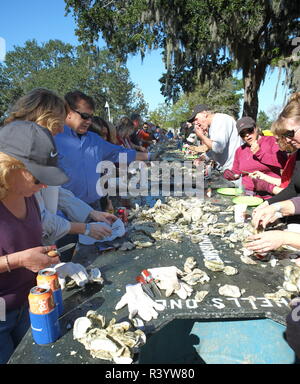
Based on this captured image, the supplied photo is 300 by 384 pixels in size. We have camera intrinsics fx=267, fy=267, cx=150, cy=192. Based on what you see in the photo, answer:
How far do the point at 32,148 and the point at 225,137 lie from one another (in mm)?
3857

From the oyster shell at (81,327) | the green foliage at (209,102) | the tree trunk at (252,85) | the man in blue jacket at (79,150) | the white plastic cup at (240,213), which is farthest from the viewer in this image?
the green foliage at (209,102)

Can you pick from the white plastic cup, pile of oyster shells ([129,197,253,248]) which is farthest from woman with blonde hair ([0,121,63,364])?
the white plastic cup

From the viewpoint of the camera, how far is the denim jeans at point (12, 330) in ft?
5.09

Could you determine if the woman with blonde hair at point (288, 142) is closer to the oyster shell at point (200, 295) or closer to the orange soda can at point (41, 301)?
the oyster shell at point (200, 295)

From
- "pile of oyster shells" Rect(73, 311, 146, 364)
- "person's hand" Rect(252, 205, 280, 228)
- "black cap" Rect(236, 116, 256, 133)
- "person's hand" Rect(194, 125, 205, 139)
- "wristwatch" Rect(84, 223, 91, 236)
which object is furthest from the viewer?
"person's hand" Rect(194, 125, 205, 139)

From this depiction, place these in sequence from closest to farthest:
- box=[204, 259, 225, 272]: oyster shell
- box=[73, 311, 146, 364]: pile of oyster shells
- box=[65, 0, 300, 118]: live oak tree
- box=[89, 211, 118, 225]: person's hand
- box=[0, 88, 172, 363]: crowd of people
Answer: box=[73, 311, 146, 364]: pile of oyster shells
box=[0, 88, 172, 363]: crowd of people
box=[204, 259, 225, 272]: oyster shell
box=[89, 211, 118, 225]: person's hand
box=[65, 0, 300, 118]: live oak tree

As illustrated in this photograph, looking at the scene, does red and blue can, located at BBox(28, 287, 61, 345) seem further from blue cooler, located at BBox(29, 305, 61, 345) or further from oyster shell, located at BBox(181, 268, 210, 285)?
oyster shell, located at BBox(181, 268, 210, 285)

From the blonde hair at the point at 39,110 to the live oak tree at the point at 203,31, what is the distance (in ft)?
31.0

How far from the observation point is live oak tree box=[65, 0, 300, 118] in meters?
9.50

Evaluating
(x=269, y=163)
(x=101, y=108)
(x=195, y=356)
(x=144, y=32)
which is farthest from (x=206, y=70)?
(x=101, y=108)

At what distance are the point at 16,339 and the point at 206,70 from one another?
13.3 m

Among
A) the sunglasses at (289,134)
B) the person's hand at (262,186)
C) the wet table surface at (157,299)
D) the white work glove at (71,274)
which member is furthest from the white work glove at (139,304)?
the person's hand at (262,186)

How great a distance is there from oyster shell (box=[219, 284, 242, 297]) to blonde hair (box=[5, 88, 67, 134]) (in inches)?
64.1
